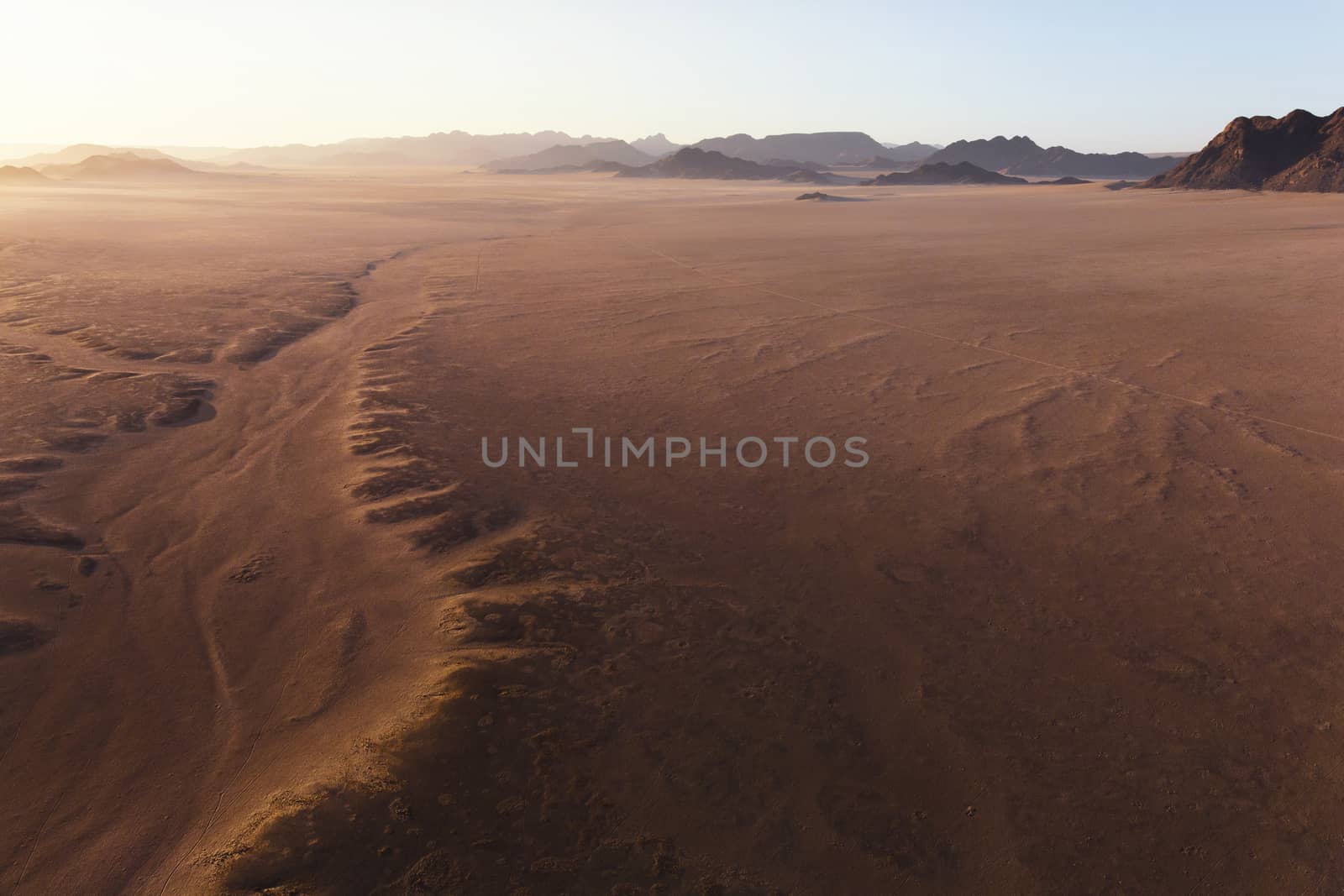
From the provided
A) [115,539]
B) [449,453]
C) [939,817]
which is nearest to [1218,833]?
[939,817]

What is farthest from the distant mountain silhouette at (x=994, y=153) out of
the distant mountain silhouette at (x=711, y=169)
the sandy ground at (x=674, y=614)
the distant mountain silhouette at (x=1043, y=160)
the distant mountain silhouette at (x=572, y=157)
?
the sandy ground at (x=674, y=614)

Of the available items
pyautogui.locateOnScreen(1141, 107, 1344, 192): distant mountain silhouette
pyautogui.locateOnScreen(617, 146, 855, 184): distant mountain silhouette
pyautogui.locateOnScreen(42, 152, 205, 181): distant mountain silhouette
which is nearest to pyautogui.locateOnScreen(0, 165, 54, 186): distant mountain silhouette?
pyautogui.locateOnScreen(42, 152, 205, 181): distant mountain silhouette

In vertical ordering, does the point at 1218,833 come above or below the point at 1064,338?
below

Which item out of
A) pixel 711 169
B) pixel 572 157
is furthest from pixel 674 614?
pixel 572 157

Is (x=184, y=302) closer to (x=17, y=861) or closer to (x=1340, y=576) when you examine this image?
(x=17, y=861)

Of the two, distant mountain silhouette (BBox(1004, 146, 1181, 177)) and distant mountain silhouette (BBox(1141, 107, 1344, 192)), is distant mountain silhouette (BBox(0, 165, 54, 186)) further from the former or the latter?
distant mountain silhouette (BBox(1004, 146, 1181, 177))

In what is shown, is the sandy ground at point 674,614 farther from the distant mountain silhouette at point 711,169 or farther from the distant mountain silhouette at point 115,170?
the distant mountain silhouette at point 115,170
